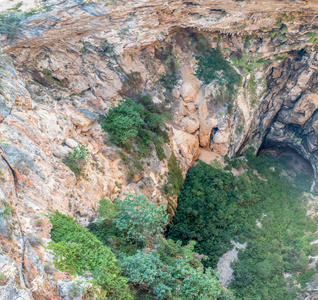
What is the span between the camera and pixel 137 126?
1873 centimetres

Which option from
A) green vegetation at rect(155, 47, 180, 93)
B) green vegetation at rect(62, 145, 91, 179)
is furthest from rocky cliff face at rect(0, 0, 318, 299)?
green vegetation at rect(62, 145, 91, 179)

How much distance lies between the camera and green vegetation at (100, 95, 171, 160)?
1712cm

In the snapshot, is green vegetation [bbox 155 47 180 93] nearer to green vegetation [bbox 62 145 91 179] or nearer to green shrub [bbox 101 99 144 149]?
green shrub [bbox 101 99 144 149]

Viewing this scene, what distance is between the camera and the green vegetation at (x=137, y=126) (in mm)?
17125

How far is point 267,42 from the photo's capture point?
75.5ft

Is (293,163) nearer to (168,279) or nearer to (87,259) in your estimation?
(168,279)

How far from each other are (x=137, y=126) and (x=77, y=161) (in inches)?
244

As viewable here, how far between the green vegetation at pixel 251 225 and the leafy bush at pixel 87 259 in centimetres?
957

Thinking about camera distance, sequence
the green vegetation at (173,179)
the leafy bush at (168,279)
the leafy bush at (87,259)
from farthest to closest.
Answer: the green vegetation at (173,179), the leafy bush at (168,279), the leafy bush at (87,259)

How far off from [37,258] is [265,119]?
25365 mm

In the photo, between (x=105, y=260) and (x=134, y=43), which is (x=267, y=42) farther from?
(x=105, y=260)

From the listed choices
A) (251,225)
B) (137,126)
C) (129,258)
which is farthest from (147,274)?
(251,225)

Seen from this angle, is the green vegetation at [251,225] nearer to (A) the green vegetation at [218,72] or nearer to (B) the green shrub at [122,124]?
(B) the green shrub at [122,124]

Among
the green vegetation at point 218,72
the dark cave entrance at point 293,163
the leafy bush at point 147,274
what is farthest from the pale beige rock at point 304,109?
the leafy bush at point 147,274
